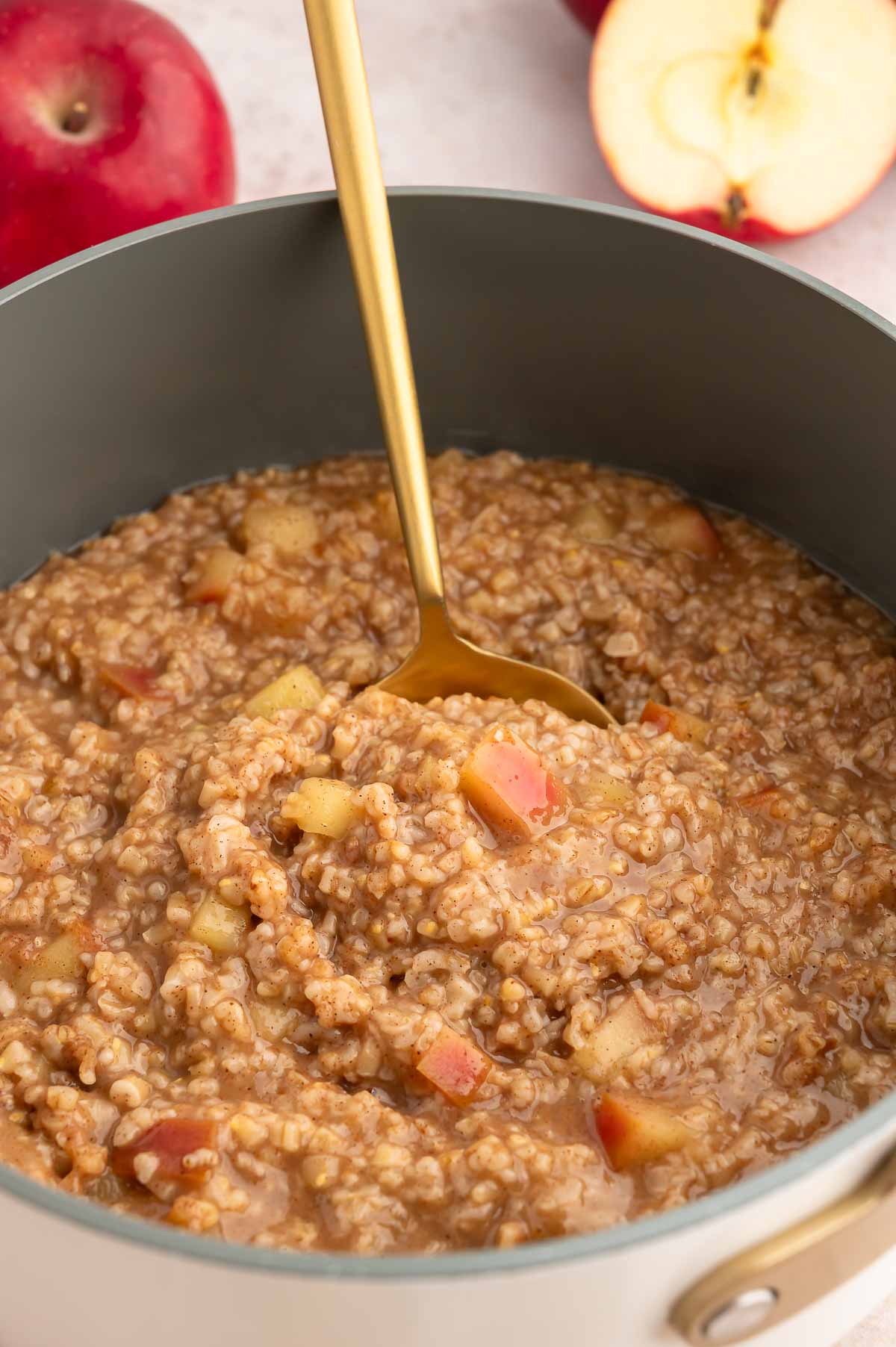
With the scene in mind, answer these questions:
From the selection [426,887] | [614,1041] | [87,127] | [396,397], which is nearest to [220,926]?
[426,887]

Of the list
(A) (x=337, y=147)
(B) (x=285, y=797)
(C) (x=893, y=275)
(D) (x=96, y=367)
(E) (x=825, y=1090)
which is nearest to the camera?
(E) (x=825, y=1090)

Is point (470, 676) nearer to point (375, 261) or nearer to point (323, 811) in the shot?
point (323, 811)

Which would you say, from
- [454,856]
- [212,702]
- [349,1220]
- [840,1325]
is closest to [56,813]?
[212,702]

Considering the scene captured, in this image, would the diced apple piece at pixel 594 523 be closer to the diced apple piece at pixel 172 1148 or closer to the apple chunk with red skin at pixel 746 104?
the apple chunk with red skin at pixel 746 104

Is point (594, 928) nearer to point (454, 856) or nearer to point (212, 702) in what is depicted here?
point (454, 856)

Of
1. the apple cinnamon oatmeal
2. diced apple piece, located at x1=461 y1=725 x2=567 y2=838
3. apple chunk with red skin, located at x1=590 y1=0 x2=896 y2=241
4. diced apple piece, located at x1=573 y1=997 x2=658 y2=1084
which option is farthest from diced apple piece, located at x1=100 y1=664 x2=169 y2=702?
apple chunk with red skin, located at x1=590 y1=0 x2=896 y2=241

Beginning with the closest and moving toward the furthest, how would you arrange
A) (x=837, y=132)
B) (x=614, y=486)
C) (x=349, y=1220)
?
(x=349, y=1220) < (x=614, y=486) < (x=837, y=132)
